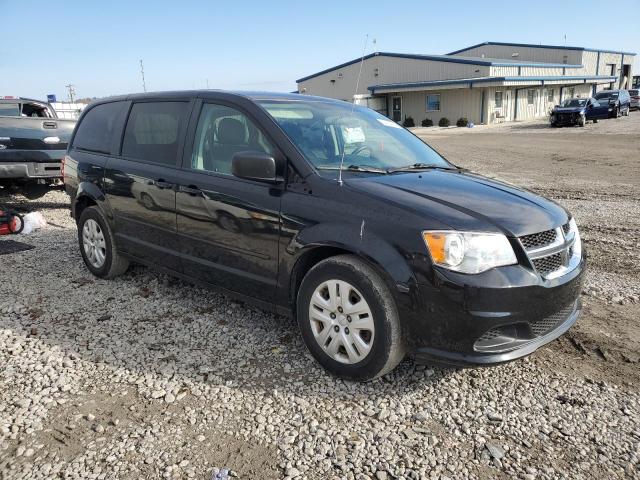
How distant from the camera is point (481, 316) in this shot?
293cm

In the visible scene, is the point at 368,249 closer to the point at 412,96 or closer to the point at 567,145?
the point at 567,145

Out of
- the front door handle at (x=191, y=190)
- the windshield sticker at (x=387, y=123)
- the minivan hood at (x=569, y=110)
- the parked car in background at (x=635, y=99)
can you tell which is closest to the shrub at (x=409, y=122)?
the minivan hood at (x=569, y=110)

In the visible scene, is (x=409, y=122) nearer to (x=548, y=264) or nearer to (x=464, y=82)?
(x=464, y=82)

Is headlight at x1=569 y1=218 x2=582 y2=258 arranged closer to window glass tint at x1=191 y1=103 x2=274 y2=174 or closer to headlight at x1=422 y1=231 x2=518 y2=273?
headlight at x1=422 y1=231 x2=518 y2=273

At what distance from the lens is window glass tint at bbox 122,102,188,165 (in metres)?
4.45

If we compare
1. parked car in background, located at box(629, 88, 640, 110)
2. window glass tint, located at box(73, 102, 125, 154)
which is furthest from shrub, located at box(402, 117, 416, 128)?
window glass tint, located at box(73, 102, 125, 154)

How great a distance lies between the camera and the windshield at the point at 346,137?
381 centimetres

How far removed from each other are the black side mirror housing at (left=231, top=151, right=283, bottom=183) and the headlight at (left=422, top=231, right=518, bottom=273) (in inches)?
45.2

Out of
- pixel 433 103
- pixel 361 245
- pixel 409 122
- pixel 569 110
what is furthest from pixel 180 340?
pixel 409 122

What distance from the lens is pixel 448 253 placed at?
296 cm

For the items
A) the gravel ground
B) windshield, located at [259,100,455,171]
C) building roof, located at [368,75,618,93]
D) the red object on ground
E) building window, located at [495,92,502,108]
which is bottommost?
the gravel ground

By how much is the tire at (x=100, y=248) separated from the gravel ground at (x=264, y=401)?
394 mm

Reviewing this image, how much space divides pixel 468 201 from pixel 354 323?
1045 millimetres

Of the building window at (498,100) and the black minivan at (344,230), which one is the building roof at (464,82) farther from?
the black minivan at (344,230)
